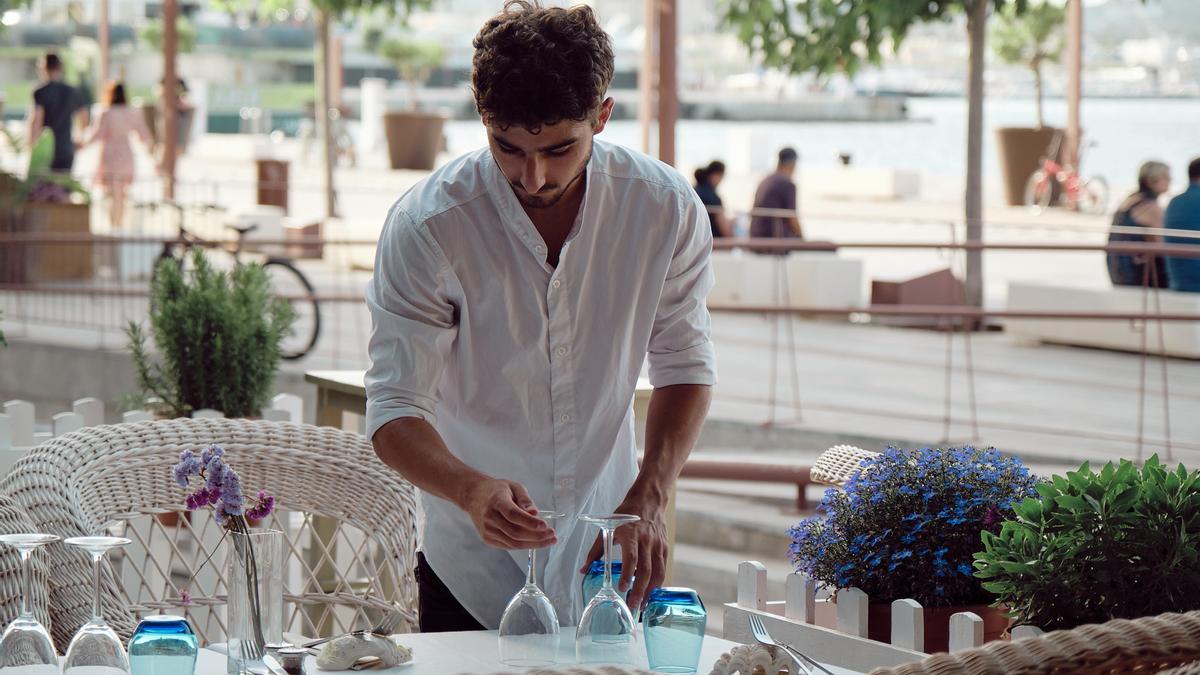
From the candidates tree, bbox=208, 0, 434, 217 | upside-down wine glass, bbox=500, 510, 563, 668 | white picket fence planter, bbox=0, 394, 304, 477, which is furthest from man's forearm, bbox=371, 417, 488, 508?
tree, bbox=208, 0, 434, 217

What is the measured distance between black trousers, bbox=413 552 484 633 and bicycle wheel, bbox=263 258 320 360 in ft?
19.4

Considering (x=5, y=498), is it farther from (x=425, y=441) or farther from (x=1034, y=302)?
(x=1034, y=302)

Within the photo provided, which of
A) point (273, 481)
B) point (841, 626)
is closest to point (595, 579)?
point (841, 626)

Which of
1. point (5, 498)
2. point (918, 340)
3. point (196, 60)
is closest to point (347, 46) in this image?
point (196, 60)

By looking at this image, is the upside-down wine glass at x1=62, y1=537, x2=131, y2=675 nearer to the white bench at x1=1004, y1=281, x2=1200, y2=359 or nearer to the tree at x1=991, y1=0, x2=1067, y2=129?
the white bench at x1=1004, y1=281, x2=1200, y2=359

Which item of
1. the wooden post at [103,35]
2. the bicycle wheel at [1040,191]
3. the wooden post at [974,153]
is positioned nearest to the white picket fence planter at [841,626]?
the wooden post at [974,153]

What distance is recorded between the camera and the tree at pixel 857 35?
11.7 meters

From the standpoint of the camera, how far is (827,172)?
28422 millimetres

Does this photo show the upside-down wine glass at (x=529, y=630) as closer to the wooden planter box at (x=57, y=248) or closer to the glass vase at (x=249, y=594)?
the glass vase at (x=249, y=594)

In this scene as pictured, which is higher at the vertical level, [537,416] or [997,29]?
[997,29]

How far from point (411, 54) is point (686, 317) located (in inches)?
1408

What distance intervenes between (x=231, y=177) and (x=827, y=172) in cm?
1056

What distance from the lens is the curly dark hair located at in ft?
7.93

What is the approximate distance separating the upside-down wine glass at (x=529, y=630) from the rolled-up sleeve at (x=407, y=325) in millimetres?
373
